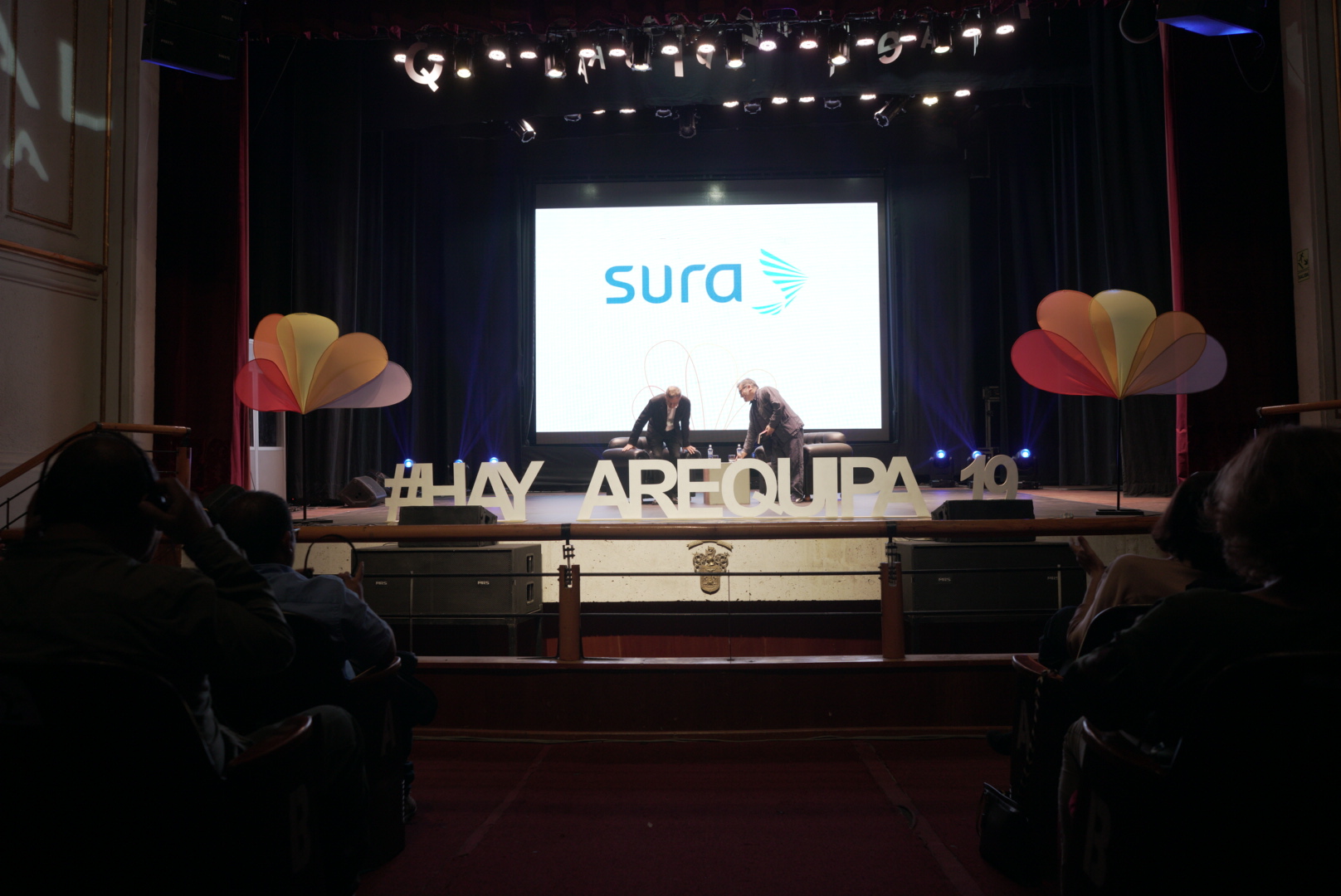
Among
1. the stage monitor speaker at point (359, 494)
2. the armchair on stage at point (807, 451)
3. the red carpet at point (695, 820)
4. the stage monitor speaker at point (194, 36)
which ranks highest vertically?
the stage monitor speaker at point (194, 36)

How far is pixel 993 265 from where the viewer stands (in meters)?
9.04

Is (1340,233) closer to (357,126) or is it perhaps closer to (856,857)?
(856,857)

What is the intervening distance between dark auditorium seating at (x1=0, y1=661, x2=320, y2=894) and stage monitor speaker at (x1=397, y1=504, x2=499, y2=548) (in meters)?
2.77

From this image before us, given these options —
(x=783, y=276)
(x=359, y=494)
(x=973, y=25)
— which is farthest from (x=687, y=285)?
(x=359, y=494)

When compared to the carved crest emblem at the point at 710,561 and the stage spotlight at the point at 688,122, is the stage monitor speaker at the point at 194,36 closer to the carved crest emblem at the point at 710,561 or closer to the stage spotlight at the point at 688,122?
the carved crest emblem at the point at 710,561

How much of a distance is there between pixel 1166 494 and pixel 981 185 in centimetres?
410

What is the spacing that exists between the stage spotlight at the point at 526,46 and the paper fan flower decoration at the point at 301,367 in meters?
2.76

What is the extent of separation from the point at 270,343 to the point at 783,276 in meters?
5.21

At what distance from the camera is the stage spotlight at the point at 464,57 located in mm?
6211

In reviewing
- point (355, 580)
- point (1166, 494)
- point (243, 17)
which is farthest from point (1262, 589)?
point (1166, 494)

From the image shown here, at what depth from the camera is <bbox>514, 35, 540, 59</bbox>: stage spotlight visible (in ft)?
20.4

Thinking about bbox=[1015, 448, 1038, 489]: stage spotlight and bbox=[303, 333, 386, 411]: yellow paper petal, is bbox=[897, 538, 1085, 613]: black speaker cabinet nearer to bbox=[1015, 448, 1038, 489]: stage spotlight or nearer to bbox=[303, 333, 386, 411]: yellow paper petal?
bbox=[303, 333, 386, 411]: yellow paper petal

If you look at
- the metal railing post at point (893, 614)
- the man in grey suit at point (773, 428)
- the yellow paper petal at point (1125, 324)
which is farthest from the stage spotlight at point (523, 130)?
the metal railing post at point (893, 614)

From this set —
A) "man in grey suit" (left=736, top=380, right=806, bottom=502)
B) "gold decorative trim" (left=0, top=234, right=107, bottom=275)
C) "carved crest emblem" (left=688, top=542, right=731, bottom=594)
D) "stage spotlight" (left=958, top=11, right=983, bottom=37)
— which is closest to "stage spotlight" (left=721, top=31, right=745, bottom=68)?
"stage spotlight" (left=958, top=11, right=983, bottom=37)
